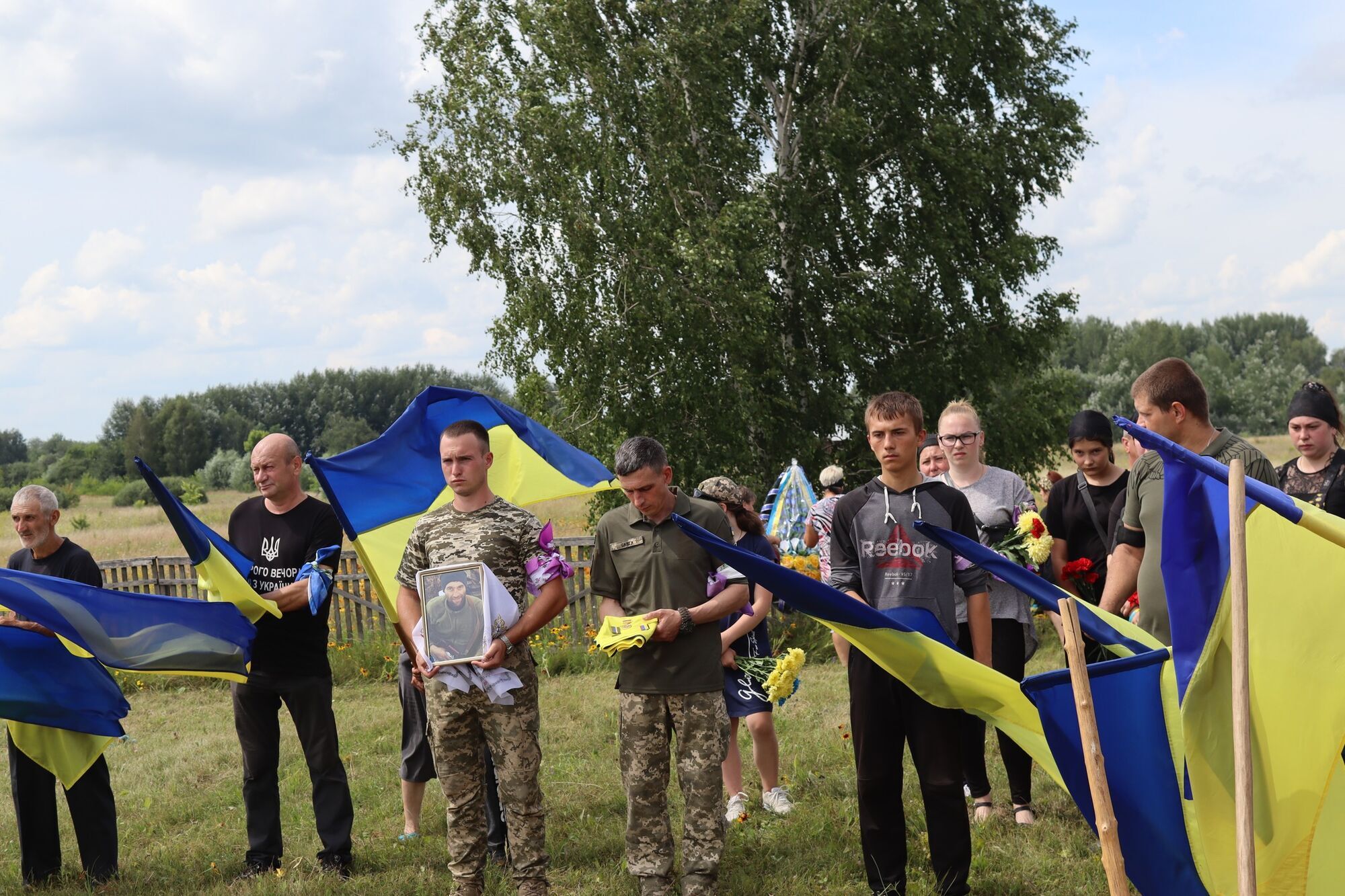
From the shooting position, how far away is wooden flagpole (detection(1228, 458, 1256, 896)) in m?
2.87

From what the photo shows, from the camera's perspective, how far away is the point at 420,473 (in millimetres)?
6613

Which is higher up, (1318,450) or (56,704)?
(1318,450)

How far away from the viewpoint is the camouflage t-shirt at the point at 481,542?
500 centimetres

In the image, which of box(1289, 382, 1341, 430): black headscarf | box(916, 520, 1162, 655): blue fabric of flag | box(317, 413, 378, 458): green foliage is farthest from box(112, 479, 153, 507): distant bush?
box(916, 520, 1162, 655): blue fabric of flag

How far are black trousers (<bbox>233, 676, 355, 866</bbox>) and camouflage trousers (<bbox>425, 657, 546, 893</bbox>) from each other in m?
1.19

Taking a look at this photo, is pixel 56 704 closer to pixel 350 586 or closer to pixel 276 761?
pixel 276 761

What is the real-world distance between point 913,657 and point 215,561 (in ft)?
11.4

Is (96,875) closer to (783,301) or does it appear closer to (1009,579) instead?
(1009,579)

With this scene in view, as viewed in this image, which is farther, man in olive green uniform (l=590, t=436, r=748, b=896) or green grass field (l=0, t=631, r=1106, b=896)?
green grass field (l=0, t=631, r=1106, b=896)

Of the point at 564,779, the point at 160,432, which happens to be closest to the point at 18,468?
the point at 160,432

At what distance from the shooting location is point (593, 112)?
61.6ft

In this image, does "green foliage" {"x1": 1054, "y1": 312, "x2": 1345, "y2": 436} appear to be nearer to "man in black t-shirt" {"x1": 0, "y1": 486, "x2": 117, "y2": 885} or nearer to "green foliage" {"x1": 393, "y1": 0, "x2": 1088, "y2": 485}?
"green foliage" {"x1": 393, "y1": 0, "x2": 1088, "y2": 485}

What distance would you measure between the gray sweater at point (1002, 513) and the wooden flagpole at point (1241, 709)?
2.81m

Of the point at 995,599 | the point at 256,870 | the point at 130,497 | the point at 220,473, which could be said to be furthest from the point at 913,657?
the point at 220,473
